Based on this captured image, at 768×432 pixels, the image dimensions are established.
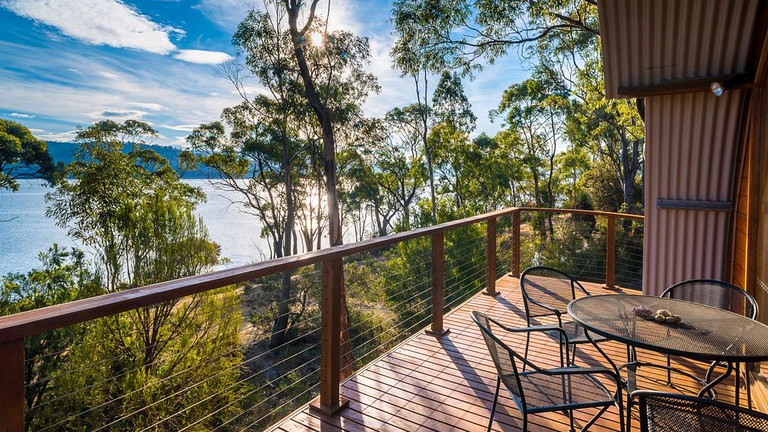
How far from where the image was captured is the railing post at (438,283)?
3.56 m

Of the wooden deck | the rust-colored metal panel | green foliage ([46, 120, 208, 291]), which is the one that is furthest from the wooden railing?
green foliage ([46, 120, 208, 291])

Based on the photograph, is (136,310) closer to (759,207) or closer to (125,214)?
(125,214)

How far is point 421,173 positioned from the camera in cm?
2325

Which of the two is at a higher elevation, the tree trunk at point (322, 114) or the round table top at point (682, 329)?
the tree trunk at point (322, 114)

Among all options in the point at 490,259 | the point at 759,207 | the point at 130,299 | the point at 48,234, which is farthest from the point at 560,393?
the point at 48,234

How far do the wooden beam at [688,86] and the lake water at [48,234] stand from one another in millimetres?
10389

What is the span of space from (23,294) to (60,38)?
15.7 meters

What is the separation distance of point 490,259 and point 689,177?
220cm

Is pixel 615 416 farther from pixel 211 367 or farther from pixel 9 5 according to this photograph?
pixel 9 5

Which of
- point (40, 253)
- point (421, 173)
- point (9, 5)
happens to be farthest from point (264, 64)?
point (9, 5)

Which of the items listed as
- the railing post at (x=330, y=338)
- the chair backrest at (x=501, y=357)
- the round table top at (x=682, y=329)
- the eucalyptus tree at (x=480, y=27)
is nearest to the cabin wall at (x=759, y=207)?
the round table top at (x=682, y=329)

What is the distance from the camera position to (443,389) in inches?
111

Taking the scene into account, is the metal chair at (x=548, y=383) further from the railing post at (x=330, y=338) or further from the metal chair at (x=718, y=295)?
the metal chair at (x=718, y=295)

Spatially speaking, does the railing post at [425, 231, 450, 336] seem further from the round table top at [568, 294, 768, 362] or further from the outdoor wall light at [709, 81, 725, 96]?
the outdoor wall light at [709, 81, 725, 96]
